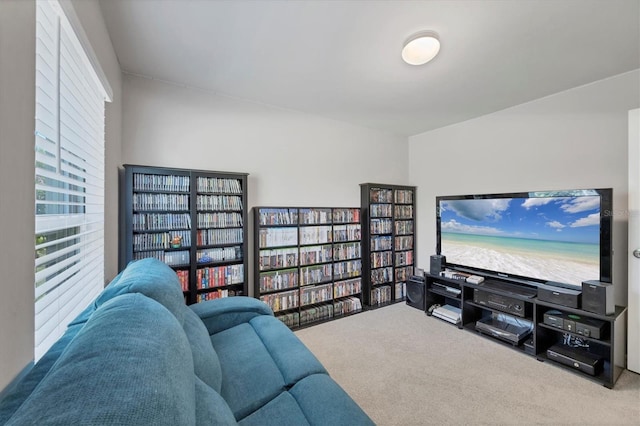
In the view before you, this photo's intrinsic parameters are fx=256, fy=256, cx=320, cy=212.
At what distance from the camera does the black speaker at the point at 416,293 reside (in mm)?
3510

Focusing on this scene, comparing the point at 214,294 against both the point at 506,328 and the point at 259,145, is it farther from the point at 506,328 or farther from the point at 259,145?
the point at 506,328

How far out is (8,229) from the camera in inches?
27.9

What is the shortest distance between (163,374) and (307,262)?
8.73 feet

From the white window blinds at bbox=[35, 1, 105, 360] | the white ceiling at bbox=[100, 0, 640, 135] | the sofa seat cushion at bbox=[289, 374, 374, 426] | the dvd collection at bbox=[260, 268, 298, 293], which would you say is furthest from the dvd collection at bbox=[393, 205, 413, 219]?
the white window blinds at bbox=[35, 1, 105, 360]

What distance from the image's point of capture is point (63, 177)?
1127 millimetres

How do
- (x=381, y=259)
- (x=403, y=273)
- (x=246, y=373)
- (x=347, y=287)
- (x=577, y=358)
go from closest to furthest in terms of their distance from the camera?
(x=246, y=373)
(x=577, y=358)
(x=347, y=287)
(x=381, y=259)
(x=403, y=273)

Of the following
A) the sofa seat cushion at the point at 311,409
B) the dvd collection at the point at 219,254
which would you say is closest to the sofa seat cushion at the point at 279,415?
the sofa seat cushion at the point at 311,409

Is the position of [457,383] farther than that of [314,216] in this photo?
No

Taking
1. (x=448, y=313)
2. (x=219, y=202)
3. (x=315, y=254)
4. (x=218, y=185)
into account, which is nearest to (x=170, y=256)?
(x=219, y=202)

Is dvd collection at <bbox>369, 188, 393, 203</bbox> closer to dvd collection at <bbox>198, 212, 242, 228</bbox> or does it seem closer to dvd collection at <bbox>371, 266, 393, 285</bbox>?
dvd collection at <bbox>371, 266, 393, 285</bbox>

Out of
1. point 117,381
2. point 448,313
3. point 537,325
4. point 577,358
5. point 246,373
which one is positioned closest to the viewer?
point 117,381

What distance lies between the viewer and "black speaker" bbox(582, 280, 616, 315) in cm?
208

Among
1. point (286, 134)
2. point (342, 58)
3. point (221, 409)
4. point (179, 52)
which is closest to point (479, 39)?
point (342, 58)

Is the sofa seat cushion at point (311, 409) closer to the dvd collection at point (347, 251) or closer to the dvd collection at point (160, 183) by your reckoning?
the dvd collection at point (160, 183)
